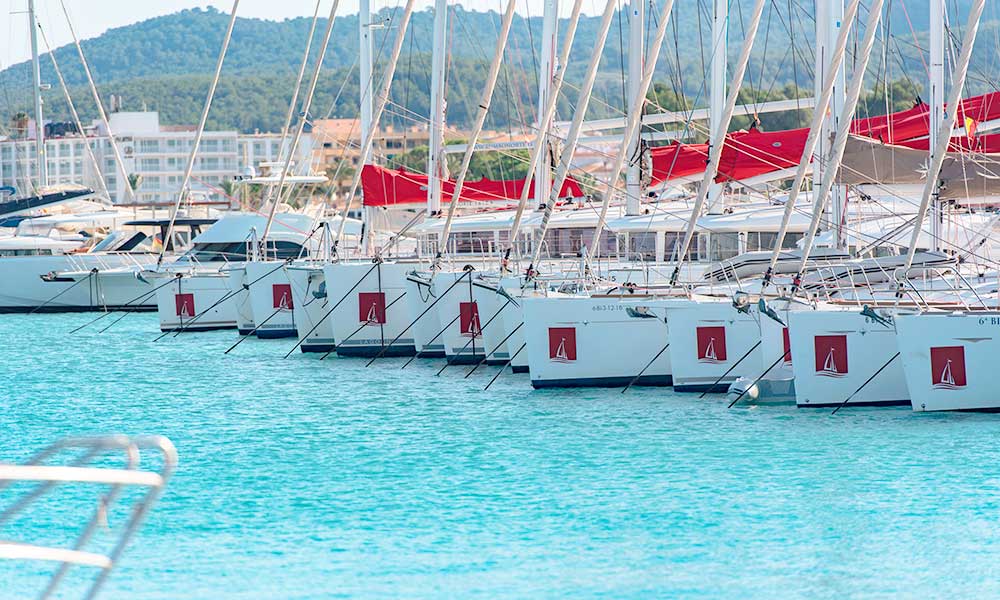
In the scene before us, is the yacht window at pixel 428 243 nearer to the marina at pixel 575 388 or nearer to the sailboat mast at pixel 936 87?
the marina at pixel 575 388

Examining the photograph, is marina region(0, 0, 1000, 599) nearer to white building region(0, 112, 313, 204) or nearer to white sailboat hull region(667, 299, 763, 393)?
white sailboat hull region(667, 299, 763, 393)

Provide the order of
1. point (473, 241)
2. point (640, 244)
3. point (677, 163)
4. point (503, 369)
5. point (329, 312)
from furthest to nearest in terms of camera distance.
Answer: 1. point (473, 241)
2. point (677, 163)
3. point (640, 244)
4. point (329, 312)
5. point (503, 369)

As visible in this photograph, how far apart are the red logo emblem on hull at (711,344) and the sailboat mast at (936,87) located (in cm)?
384

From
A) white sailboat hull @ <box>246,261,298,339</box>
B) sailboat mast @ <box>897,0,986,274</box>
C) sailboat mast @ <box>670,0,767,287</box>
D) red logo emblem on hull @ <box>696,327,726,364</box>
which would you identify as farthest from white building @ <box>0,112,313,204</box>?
sailboat mast @ <box>897,0,986,274</box>

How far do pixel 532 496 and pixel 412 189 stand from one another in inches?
759

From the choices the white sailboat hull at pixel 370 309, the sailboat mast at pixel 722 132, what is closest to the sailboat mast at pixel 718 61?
the sailboat mast at pixel 722 132

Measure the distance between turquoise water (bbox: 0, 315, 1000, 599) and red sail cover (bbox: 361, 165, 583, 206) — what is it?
8741 mm

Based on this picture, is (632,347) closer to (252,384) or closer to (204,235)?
(252,384)

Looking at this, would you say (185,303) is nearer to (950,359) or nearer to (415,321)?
(415,321)

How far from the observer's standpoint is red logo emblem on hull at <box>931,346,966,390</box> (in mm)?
18547

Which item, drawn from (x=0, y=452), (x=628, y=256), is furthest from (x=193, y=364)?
(x=0, y=452)

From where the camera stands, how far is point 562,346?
901 inches

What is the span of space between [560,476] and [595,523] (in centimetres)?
249

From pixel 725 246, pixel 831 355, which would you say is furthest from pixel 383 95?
pixel 831 355
